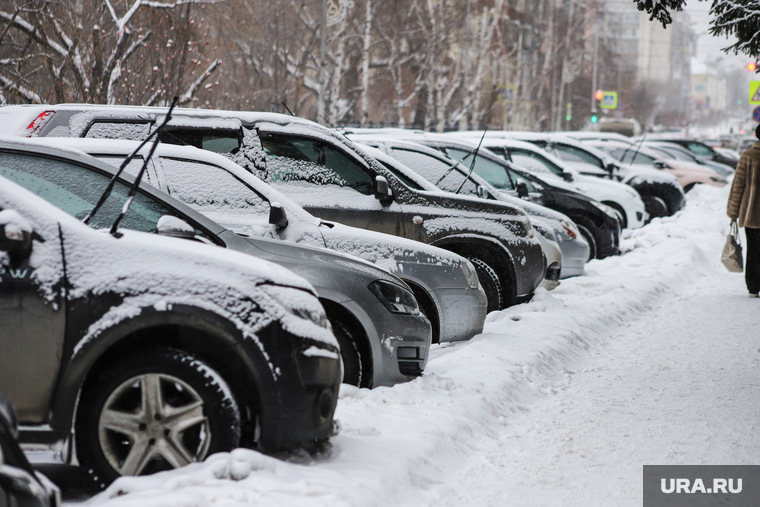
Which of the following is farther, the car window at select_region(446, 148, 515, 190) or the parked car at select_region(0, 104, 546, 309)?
the car window at select_region(446, 148, 515, 190)

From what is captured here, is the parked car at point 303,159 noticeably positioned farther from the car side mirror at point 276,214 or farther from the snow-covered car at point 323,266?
the car side mirror at point 276,214

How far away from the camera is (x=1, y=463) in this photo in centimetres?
252

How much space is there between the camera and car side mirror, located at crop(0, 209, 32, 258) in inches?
144

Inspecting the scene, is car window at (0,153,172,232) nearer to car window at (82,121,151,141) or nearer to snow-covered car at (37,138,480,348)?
snow-covered car at (37,138,480,348)

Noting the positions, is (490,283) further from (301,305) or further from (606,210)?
(606,210)

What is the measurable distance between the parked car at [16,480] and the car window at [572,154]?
15.5 metres

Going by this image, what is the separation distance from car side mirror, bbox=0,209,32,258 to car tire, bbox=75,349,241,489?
0.60 m

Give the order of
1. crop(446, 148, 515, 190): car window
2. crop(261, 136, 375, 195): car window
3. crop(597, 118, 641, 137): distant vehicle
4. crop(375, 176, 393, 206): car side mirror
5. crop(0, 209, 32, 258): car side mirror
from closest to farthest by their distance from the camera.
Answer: crop(0, 209, 32, 258): car side mirror < crop(375, 176, 393, 206): car side mirror < crop(261, 136, 375, 195): car window < crop(446, 148, 515, 190): car window < crop(597, 118, 641, 137): distant vehicle

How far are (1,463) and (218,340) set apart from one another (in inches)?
58.4

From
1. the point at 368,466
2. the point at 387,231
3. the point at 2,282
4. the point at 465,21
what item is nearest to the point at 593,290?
the point at 387,231

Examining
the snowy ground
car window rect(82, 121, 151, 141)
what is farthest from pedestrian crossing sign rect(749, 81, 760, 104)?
car window rect(82, 121, 151, 141)

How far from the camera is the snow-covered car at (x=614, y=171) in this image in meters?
17.5

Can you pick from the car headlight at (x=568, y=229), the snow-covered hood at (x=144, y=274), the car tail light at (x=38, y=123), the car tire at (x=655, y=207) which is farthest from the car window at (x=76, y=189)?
the car tire at (x=655, y=207)

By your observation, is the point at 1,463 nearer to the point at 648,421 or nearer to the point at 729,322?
the point at 648,421
